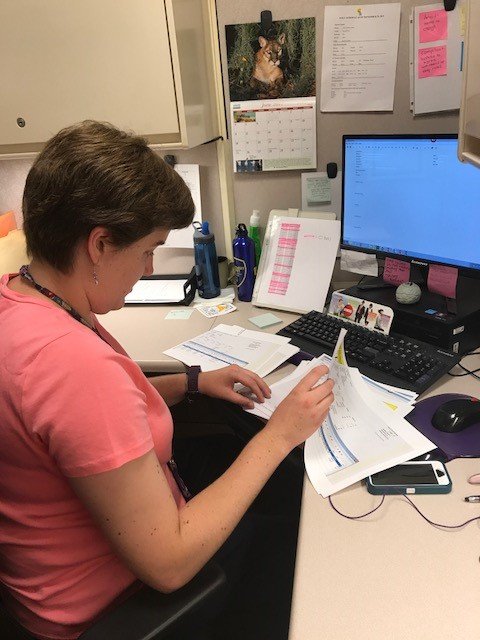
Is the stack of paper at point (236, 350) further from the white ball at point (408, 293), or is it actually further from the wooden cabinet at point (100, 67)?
the wooden cabinet at point (100, 67)

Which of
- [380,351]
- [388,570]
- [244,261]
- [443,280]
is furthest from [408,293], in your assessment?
[388,570]

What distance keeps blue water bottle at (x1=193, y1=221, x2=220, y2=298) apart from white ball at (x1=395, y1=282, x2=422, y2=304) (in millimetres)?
616

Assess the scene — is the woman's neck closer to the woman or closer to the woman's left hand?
the woman

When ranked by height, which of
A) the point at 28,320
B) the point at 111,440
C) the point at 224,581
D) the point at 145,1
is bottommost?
the point at 224,581

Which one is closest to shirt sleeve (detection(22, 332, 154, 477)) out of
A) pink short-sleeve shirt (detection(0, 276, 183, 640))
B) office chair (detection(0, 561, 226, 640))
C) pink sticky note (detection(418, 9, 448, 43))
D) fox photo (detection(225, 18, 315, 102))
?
pink short-sleeve shirt (detection(0, 276, 183, 640))

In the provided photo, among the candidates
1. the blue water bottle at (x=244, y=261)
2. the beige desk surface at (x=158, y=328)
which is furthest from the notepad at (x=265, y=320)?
the blue water bottle at (x=244, y=261)

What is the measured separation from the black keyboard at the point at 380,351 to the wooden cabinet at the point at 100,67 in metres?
0.60

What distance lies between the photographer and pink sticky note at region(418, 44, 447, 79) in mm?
1478

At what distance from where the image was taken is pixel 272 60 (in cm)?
161

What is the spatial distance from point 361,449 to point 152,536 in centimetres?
42

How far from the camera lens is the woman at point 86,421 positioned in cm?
72

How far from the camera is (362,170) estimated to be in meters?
1.49

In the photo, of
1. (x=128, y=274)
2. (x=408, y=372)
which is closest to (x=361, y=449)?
(x=408, y=372)

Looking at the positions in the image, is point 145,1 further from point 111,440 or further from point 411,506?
point 411,506
